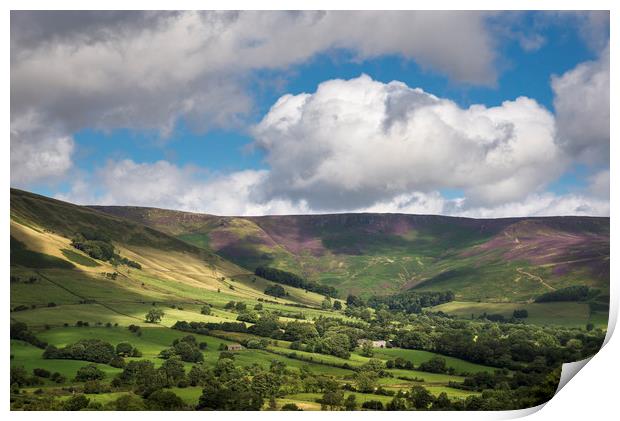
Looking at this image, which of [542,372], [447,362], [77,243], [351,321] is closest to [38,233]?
[77,243]

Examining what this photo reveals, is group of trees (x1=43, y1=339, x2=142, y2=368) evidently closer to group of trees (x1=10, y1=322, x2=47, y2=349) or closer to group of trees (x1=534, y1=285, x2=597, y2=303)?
group of trees (x1=10, y1=322, x2=47, y2=349)

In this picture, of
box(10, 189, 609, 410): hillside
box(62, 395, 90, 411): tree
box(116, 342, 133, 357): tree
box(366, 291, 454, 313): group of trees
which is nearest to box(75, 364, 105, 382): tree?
box(10, 189, 609, 410): hillside

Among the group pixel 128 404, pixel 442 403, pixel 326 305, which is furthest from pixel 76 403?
pixel 326 305

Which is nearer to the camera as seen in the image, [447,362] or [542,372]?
[542,372]

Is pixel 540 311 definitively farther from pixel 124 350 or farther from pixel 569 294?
pixel 124 350

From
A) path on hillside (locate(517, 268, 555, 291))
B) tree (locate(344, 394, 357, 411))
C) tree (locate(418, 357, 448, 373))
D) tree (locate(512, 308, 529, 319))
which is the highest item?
path on hillside (locate(517, 268, 555, 291))
